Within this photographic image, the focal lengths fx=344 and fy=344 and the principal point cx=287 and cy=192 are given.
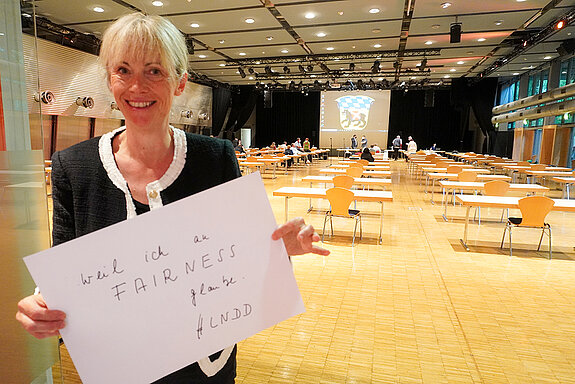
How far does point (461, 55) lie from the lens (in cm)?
1379

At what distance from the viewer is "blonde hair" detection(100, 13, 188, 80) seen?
0.82 meters

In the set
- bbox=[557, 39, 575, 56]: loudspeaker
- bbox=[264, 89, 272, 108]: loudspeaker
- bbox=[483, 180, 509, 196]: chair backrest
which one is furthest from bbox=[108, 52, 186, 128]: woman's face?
bbox=[264, 89, 272, 108]: loudspeaker

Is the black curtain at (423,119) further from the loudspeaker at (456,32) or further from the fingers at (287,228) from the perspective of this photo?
the fingers at (287,228)

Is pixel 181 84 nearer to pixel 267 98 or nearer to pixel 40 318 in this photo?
pixel 40 318

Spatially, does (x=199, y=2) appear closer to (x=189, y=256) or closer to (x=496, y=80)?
(x=189, y=256)

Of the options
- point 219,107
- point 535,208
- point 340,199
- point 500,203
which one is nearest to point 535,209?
point 535,208

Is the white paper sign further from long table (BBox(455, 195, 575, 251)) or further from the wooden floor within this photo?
long table (BBox(455, 195, 575, 251))

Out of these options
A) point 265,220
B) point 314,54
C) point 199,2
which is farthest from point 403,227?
point 314,54

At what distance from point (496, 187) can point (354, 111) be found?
19.1m

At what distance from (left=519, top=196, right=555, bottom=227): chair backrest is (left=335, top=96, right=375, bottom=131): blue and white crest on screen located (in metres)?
20.4

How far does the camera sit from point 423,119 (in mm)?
24750

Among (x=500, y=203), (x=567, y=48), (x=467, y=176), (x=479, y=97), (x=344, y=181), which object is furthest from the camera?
(x=479, y=97)

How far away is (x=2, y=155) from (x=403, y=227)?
19.6ft

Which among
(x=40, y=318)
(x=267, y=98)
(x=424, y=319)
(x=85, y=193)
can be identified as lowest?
(x=424, y=319)
